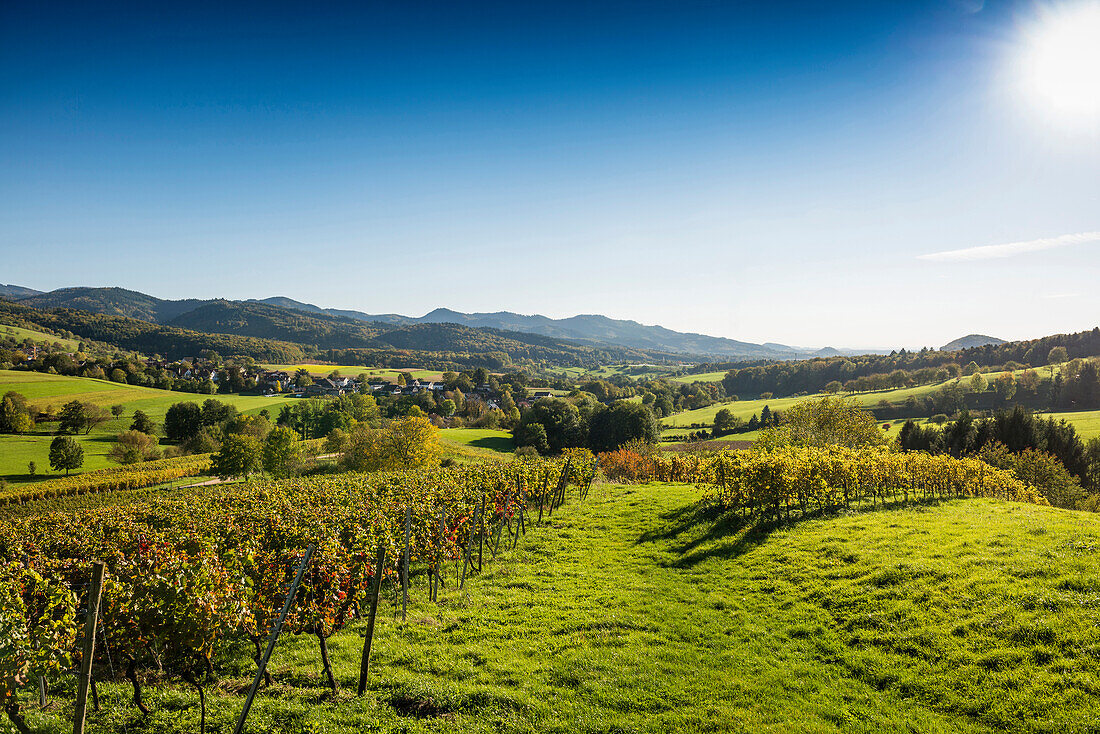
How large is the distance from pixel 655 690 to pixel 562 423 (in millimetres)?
80813

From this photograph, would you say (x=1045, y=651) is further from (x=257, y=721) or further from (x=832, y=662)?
(x=257, y=721)

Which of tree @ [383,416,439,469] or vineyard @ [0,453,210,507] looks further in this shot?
tree @ [383,416,439,469]

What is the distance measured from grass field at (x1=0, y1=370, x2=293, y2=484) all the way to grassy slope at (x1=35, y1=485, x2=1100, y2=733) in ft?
236

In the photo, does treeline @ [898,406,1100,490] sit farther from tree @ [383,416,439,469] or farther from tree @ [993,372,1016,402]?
tree @ [383,416,439,469]

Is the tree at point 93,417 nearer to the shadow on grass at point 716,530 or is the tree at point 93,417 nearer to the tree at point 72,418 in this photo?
the tree at point 72,418

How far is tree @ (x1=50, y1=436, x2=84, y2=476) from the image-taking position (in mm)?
56781

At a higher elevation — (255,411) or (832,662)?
(832,662)

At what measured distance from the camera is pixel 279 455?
55812 mm

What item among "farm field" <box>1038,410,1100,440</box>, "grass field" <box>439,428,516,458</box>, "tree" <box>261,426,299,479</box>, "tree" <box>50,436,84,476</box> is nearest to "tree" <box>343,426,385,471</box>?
"tree" <box>261,426,299,479</box>

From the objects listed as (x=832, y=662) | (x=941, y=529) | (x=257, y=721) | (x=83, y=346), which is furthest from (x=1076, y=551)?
(x=83, y=346)

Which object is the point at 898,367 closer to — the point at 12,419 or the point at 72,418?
the point at 72,418

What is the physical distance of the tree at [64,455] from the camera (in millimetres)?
56781

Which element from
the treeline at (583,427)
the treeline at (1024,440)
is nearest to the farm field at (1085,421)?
the treeline at (1024,440)

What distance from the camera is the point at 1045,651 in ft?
28.6
